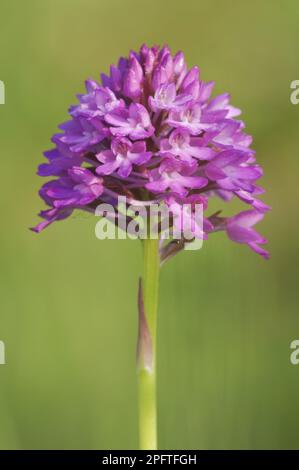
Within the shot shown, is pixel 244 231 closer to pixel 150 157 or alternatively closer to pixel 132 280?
pixel 150 157

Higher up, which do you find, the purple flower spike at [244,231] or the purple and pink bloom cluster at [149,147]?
the purple and pink bloom cluster at [149,147]

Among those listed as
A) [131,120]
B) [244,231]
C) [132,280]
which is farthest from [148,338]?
[132,280]

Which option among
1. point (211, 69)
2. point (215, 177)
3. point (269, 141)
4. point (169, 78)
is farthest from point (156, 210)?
point (211, 69)

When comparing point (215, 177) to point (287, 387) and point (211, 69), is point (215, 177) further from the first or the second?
point (211, 69)

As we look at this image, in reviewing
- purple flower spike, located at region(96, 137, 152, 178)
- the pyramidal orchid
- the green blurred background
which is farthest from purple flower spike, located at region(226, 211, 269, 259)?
A: the green blurred background

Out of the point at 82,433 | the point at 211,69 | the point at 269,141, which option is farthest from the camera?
the point at 211,69

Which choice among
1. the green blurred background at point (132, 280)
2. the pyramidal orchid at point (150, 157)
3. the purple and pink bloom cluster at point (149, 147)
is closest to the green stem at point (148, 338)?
the pyramidal orchid at point (150, 157)

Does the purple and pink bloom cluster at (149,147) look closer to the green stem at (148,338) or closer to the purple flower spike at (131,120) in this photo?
the purple flower spike at (131,120)
